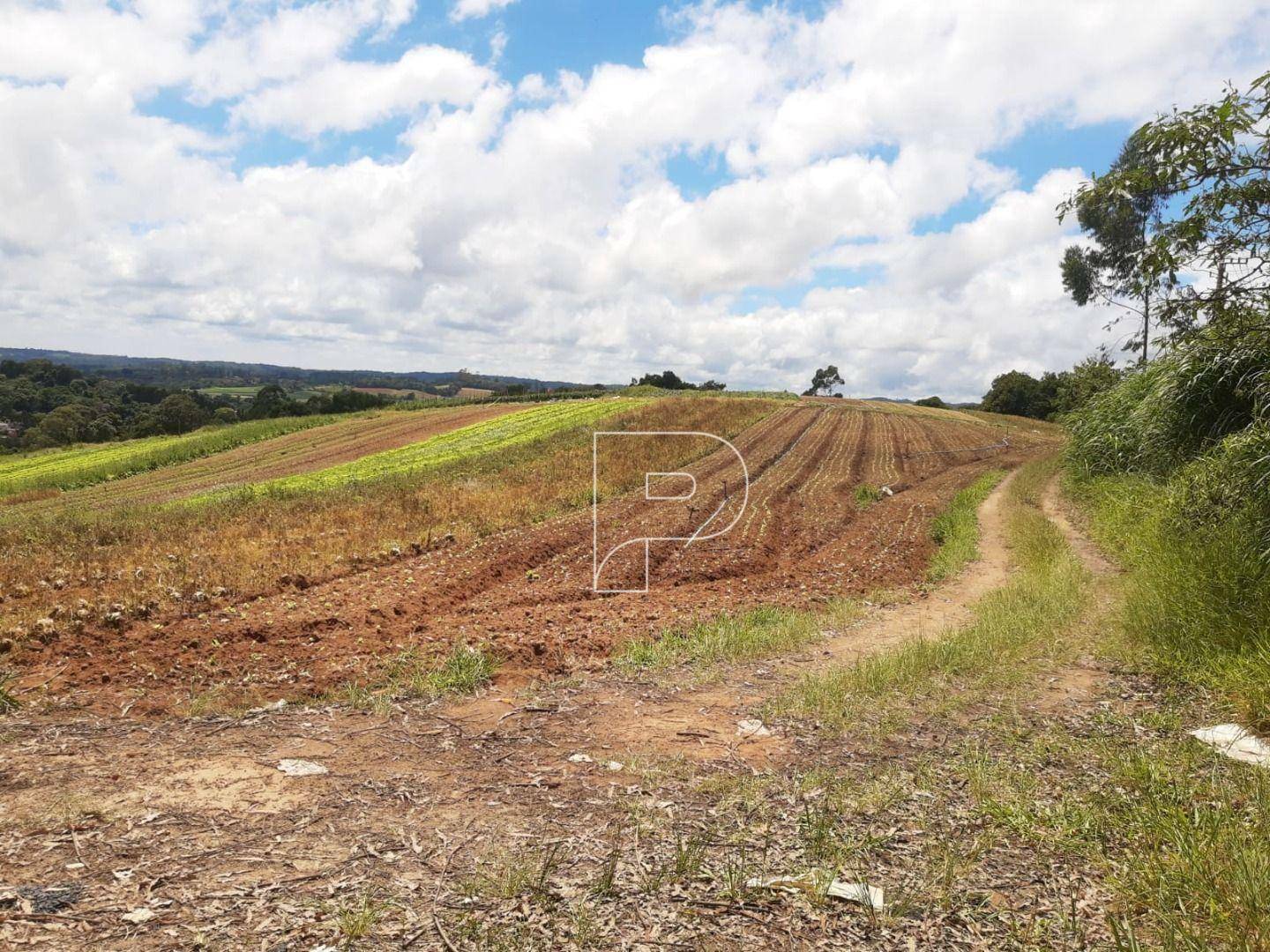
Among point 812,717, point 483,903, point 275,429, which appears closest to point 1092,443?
point 812,717

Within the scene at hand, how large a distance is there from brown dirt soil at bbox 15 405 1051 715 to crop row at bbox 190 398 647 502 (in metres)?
10.1

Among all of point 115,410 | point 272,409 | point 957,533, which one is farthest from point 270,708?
point 115,410

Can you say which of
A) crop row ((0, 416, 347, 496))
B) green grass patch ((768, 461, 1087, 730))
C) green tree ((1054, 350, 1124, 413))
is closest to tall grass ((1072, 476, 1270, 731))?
green grass patch ((768, 461, 1087, 730))

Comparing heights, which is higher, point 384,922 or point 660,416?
point 660,416

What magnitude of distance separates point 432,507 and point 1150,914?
14999mm

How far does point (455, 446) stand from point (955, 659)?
26.5 metres

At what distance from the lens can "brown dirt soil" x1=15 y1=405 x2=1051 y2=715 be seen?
272 inches

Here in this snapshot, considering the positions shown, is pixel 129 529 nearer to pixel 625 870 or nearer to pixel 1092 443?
pixel 625 870

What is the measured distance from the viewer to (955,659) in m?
6.38

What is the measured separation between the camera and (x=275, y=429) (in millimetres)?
40969

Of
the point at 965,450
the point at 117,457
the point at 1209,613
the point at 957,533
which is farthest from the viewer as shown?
the point at 117,457

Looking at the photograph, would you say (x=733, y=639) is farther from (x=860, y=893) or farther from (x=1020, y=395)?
(x=1020, y=395)

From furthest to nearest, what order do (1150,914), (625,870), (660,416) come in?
1. (660,416)
2. (625,870)
3. (1150,914)

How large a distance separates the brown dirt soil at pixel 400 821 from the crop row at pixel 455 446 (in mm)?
16121
